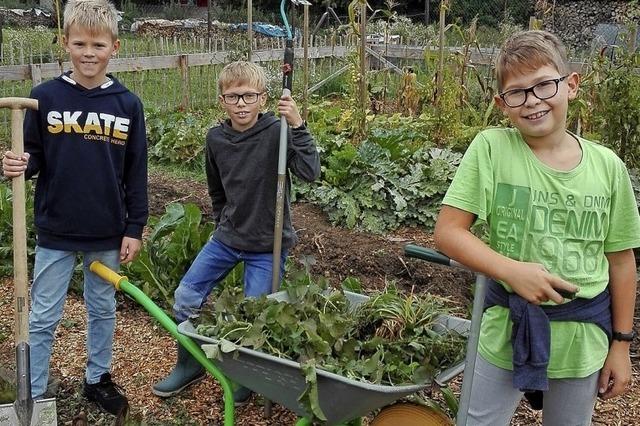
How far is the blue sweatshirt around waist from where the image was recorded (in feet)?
6.24

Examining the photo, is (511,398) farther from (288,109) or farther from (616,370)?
(288,109)

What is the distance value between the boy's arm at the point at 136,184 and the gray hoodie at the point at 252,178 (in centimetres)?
32

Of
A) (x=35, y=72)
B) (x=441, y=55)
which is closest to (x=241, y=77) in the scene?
(x=441, y=55)

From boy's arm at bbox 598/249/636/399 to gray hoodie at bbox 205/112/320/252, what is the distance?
1329 mm

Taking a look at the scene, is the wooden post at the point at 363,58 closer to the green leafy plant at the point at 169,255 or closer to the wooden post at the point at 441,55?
the wooden post at the point at 441,55

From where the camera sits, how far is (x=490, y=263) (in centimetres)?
185

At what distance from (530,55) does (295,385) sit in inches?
47.4

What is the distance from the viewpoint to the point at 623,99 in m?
5.57

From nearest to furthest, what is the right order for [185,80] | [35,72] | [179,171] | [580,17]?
[179,171] < [35,72] < [185,80] < [580,17]

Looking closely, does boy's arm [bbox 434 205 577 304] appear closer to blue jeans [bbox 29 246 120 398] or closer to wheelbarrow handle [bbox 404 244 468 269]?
wheelbarrow handle [bbox 404 244 468 269]

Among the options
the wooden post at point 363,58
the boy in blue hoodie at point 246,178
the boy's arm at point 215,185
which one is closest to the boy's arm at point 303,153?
the boy in blue hoodie at point 246,178

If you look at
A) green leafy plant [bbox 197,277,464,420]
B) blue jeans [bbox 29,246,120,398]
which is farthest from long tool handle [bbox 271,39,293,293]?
blue jeans [bbox 29,246,120,398]

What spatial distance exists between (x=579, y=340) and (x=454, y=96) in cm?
513

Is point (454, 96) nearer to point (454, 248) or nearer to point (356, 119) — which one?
point (356, 119)
